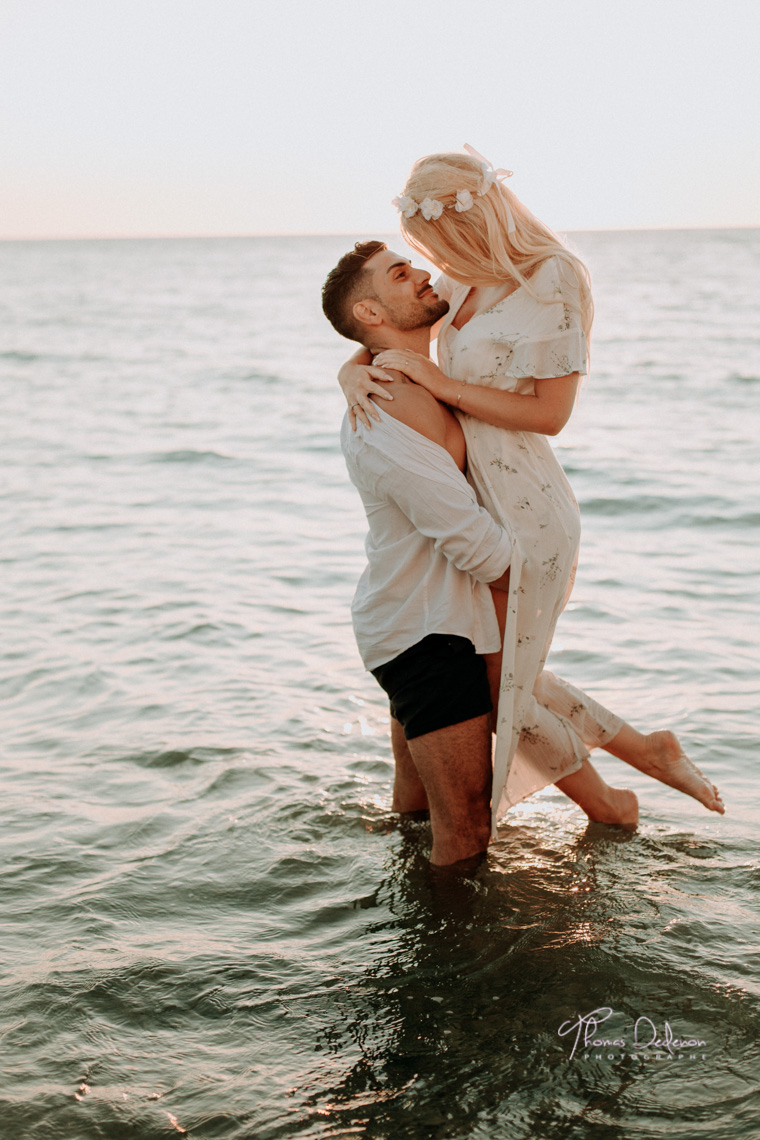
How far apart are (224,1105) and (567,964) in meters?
1.08

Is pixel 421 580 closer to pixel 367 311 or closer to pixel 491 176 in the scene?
pixel 367 311

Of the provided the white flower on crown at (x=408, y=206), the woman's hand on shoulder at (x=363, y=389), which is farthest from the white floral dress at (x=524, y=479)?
the white flower on crown at (x=408, y=206)

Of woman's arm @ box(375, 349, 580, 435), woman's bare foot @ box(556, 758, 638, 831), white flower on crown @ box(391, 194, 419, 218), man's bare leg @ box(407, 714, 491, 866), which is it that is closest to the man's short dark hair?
white flower on crown @ box(391, 194, 419, 218)

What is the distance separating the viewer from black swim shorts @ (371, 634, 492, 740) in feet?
11.0

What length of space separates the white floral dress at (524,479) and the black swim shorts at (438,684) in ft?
0.44

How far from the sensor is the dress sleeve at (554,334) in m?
3.28

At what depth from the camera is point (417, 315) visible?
136 inches

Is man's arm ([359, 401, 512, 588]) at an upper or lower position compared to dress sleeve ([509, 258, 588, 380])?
lower

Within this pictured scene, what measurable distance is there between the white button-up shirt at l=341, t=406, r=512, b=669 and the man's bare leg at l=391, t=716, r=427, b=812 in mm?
617

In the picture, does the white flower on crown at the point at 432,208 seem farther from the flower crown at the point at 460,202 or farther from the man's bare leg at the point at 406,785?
the man's bare leg at the point at 406,785

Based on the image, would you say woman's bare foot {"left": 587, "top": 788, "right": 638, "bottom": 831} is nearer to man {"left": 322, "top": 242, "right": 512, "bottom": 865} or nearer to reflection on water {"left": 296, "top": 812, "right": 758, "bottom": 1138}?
reflection on water {"left": 296, "top": 812, "right": 758, "bottom": 1138}

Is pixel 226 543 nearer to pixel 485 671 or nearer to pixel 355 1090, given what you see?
pixel 485 671

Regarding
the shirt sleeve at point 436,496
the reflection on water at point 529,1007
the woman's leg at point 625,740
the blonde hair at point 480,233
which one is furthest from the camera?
the woman's leg at point 625,740

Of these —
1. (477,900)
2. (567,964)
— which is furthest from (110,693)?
(567,964)
